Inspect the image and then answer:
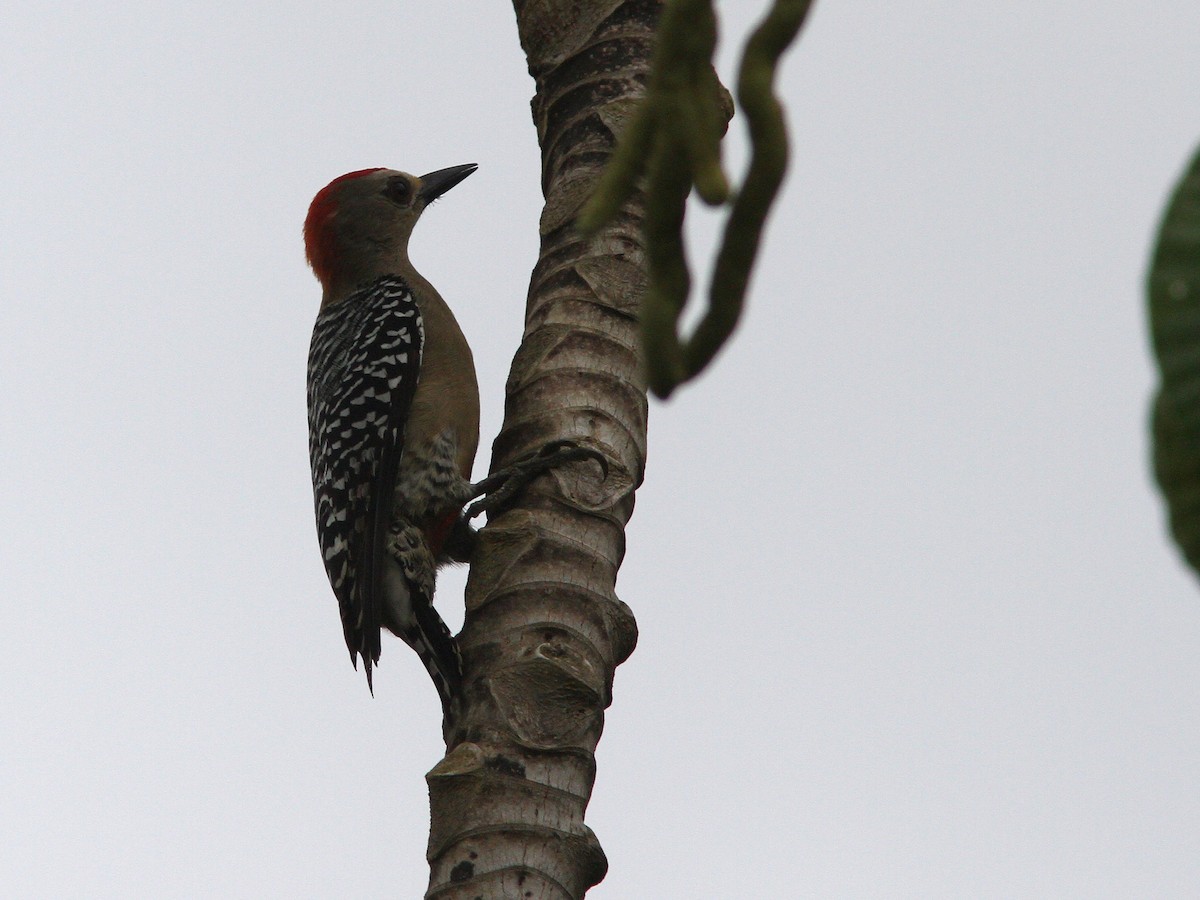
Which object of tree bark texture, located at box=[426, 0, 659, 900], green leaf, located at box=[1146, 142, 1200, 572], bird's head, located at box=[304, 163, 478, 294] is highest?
bird's head, located at box=[304, 163, 478, 294]

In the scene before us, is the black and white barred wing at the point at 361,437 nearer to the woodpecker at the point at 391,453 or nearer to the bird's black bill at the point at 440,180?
the woodpecker at the point at 391,453

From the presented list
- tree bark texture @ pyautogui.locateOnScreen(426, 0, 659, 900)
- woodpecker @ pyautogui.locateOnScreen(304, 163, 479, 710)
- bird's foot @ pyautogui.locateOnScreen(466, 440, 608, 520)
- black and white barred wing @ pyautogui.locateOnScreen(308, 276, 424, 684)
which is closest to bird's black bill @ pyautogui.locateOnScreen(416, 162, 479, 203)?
woodpecker @ pyautogui.locateOnScreen(304, 163, 479, 710)

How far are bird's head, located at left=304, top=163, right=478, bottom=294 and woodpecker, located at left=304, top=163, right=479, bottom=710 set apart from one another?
207 mm

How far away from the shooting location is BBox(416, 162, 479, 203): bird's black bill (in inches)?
262

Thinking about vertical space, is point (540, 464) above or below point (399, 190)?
below

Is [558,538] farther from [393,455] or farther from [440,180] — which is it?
[440,180]

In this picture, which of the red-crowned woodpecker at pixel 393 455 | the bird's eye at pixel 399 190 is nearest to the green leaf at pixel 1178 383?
the red-crowned woodpecker at pixel 393 455

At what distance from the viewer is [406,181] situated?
663 centimetres

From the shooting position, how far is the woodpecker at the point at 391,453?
479 centimetres

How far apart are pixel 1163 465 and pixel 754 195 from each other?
0.39 metres

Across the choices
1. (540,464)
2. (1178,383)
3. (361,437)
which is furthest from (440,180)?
(1178,383)

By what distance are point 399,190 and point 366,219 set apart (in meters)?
0.24

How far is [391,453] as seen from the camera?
16.7ft

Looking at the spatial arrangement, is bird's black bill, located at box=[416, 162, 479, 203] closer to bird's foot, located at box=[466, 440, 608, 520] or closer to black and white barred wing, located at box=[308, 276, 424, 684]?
black and white barred wing, located at box=[308, 276, 424, 684]
